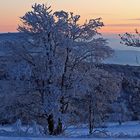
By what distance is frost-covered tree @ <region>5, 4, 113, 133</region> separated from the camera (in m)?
33.2

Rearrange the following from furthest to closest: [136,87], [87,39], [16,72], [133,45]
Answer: [136,87], [87,39], [16,72], [133,45]

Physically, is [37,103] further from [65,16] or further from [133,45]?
[133,45]

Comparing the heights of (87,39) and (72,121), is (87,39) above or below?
above

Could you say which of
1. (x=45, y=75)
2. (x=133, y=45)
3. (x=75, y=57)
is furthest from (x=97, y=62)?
(x=133, y=45)

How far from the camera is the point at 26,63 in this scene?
33.6 metres

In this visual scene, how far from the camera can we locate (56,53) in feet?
113

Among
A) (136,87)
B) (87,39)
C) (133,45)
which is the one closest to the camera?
(133,45)

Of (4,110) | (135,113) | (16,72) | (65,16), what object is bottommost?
(135,113)

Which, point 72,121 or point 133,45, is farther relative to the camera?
point 72,121

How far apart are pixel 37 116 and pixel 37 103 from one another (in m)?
0.78

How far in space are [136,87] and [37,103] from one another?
5106cm

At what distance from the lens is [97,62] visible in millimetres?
35125

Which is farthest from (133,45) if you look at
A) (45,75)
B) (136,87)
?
(136,87)

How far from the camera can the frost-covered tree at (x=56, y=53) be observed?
33.2 m
